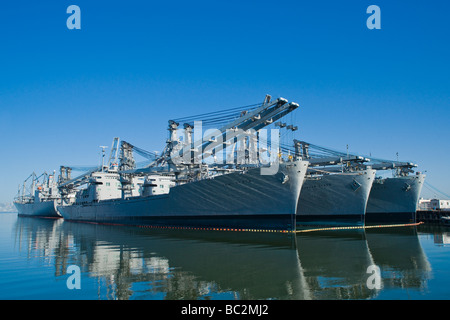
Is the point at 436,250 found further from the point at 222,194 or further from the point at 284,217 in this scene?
the point at 222,194

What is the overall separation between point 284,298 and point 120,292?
449cm

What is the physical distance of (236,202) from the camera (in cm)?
2472

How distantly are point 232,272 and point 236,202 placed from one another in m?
14.1

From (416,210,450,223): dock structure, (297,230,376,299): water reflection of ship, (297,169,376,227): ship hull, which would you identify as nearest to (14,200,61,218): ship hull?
(297,169,376,227): ship hull

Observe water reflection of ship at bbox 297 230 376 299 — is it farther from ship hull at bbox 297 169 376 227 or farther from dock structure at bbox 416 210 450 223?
dock structure at bbox 416 210 450 223

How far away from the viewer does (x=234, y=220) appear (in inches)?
984

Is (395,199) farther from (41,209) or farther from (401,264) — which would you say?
(41,209)

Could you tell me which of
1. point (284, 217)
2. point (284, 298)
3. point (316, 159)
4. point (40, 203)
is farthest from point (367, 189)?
point (40, 203)

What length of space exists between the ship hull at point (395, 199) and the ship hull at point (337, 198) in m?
5.97

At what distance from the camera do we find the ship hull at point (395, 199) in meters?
31.5

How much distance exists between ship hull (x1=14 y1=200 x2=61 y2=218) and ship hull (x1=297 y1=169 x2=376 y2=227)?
193 feet

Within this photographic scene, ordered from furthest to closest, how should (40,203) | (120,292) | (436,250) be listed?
(40,203)
(436,250)
(120,292)
